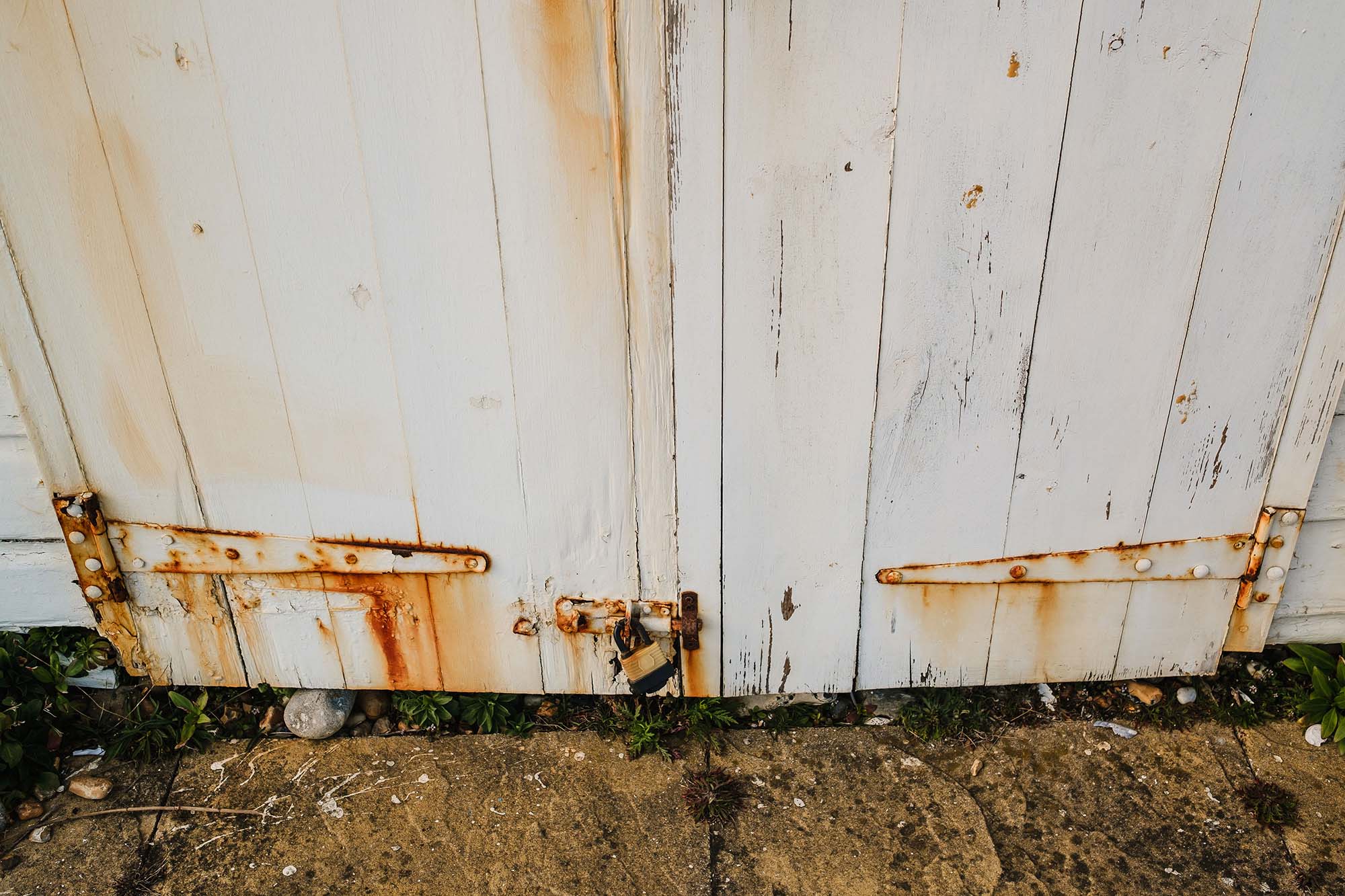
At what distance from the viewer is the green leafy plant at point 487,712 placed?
2092mm

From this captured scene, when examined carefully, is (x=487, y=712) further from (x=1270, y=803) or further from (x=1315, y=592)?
(x=1315, y=592)

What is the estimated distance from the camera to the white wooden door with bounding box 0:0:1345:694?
1456 mm

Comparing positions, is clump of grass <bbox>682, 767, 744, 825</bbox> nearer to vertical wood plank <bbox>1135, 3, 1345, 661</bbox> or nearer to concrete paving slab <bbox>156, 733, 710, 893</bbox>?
concrete paving slab <bbox>156, 733, 710, 893</bbox>

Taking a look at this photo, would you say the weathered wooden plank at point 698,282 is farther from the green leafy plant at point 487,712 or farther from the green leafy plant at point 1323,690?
the green leafy plant at point 1323,690

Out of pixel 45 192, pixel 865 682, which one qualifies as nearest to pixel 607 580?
pixel 865 682

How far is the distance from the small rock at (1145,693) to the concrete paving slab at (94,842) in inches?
90.0

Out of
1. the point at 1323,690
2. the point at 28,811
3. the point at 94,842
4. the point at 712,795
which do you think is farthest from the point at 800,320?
the point at 28,811

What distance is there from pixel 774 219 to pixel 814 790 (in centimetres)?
A: 125

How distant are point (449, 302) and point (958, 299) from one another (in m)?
0.96

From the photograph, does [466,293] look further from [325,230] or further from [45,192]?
[45,192]

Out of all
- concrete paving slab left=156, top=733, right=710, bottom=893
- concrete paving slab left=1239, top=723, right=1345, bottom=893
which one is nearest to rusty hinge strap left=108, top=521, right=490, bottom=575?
concrete paving slab left=156, top=733, right=710, bottom=893

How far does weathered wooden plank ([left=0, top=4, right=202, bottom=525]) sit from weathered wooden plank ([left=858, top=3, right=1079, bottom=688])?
1441 millimetres

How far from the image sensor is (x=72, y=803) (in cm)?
196

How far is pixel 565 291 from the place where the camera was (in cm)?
162
